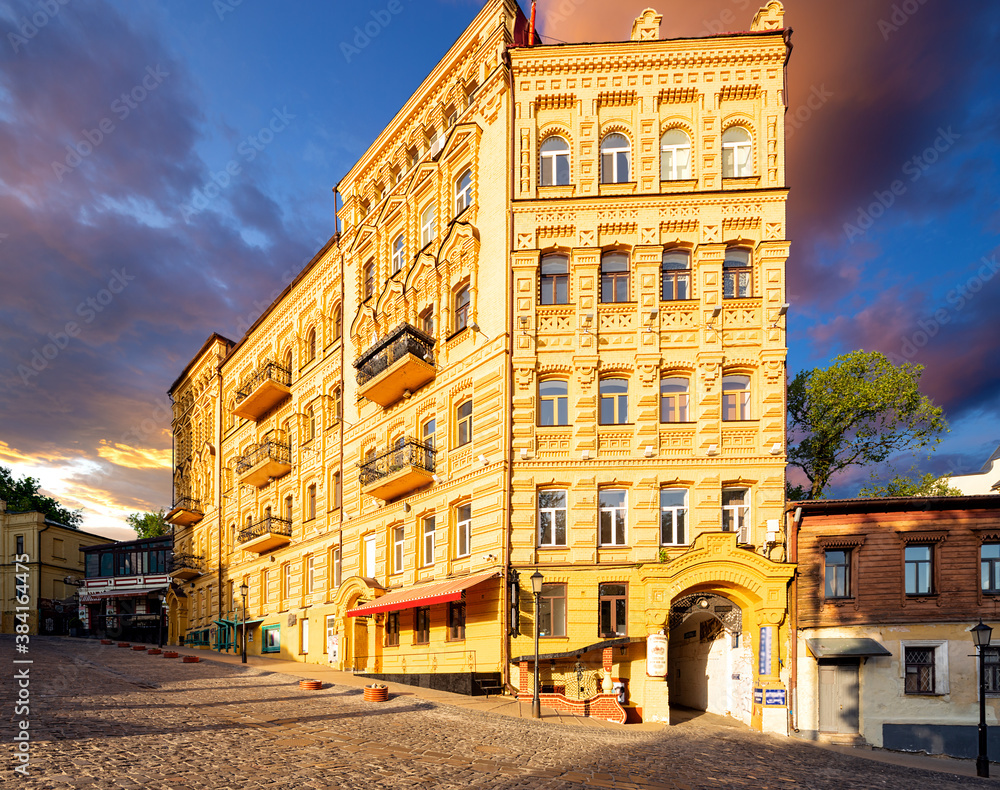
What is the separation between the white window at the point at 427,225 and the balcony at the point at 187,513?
2760cm

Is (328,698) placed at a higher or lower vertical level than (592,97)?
lower

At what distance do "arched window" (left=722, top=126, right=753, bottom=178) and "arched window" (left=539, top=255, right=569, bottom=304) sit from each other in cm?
609

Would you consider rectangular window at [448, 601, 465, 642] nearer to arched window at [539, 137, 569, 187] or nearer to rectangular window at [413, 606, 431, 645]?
rectangular window at [413, 606, 431, 645]

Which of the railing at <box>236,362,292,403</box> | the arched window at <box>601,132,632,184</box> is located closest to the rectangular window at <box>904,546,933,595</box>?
the arched window at <box>601,132,632,184</box>

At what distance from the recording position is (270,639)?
37.0 meters

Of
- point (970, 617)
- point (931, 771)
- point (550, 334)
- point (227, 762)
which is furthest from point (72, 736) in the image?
point (970, 617)

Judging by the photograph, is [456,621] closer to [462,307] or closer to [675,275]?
[462,307]

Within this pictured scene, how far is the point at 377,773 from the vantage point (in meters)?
11.8

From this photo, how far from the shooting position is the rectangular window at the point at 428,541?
2661 centimetres

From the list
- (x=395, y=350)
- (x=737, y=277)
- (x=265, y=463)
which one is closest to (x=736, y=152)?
(x=737, y=277)

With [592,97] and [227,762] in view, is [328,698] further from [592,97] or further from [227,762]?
[592,97]

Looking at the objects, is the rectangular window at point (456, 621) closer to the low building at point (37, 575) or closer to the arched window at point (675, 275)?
the arched window at point (675, 275)

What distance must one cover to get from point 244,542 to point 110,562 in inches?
916

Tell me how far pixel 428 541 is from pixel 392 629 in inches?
146
